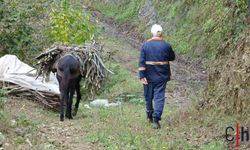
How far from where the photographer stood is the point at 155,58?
10828mm

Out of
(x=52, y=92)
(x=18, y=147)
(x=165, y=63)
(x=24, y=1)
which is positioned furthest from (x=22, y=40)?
(x=18, y=147)

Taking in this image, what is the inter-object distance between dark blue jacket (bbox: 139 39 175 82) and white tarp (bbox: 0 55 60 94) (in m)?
2.88

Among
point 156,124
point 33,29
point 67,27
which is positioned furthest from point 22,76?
point 33,29

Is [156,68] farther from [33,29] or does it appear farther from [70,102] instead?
[33,29]

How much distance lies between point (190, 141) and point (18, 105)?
4561 millimetres

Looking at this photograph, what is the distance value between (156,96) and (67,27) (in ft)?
25.2

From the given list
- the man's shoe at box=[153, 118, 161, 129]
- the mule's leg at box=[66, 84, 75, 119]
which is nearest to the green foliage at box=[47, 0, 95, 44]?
the mule's leg at box=[66, 84, 75, 119]

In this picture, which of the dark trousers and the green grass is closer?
the green grass

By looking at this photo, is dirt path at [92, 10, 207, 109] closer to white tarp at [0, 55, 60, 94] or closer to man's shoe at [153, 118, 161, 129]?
→ man's shoe at [153, 118, 161, 129]

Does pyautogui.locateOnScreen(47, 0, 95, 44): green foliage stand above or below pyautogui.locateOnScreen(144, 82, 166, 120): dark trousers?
above

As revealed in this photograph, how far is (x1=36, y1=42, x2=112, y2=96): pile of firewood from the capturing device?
12.3 metres

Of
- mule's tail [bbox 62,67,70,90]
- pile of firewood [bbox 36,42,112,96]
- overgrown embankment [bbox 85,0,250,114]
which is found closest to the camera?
overgrown embankment [bbox 85,0,250,114]

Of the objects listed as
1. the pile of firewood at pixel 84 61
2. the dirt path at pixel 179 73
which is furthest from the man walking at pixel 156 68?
the dirt path at pixel 179 73

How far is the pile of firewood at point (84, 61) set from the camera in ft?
40.4
